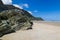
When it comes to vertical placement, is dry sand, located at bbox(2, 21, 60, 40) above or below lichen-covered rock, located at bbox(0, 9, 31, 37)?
below

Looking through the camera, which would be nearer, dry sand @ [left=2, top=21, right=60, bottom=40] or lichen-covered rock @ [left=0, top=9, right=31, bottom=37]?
dry sand @ [left=2, top=21, right=60, bottom=40]

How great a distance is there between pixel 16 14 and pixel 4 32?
571 cm

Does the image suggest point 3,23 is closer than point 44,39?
No

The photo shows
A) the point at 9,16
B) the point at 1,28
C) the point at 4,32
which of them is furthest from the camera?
the point at 9,16

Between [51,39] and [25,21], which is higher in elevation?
[25,21]

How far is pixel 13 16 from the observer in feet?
57.3

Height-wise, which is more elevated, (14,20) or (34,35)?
(14,20)

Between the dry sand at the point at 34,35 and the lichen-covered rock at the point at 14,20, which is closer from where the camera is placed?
the dry sand at the point at 34,35

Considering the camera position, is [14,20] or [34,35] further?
[14,20]

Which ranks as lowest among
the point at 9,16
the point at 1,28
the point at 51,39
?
the point at 51,39

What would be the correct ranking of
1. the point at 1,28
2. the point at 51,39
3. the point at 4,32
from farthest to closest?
the point at 4,32 < the point at 1,28 < the point at 51,39

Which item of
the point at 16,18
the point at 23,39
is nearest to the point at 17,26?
the point at 16,18

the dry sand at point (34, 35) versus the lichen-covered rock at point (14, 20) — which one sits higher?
the lichen-covered rock at point (14, 20)

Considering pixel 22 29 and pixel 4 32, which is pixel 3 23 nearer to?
pixel 4 32
